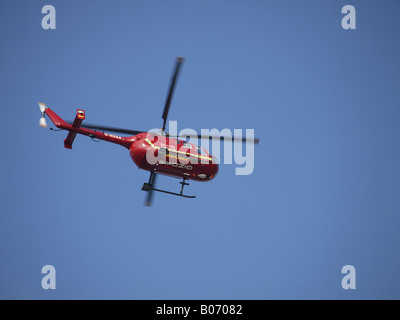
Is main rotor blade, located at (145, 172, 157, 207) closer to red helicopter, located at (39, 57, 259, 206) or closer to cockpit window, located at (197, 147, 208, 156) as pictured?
red helicopter, located at (39, 57, 259, 206)

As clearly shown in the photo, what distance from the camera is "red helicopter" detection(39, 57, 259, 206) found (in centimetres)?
1403

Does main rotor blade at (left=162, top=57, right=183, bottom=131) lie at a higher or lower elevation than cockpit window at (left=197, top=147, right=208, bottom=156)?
higher

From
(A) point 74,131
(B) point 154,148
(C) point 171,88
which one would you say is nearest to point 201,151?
(B) point 154,148

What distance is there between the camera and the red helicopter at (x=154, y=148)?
46.0 feet

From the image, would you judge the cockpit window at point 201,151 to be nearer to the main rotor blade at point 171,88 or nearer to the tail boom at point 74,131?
the main rotor blade at point 171,88

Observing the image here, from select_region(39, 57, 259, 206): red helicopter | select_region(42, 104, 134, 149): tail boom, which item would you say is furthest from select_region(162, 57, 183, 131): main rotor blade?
select_region(42, 104, 134, 149): tail boom

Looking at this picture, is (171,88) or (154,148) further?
(154,148)

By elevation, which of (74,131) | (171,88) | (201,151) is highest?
(171,88)

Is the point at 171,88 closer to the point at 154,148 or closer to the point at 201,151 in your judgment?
the point at 154,148

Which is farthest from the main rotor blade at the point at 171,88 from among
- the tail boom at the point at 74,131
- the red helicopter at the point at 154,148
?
the tail boom at the point at 74,131

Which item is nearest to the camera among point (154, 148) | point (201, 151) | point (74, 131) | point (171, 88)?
point (171, 88)

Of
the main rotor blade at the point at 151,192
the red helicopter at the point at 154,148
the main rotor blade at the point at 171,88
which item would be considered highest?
the main rotor blade at the point at 171,88

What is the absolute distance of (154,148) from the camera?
14.3 metres
